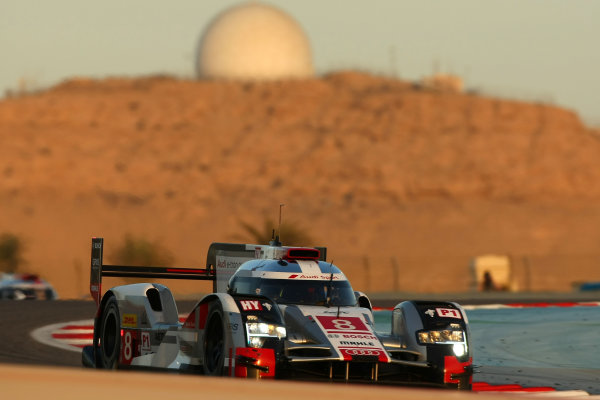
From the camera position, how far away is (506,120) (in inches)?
3359

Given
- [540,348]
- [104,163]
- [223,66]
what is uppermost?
[223,66]

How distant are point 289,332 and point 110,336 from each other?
3346 mm

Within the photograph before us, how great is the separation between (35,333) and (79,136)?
65.2 meters

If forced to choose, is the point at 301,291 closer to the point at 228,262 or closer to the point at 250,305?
the point at 250,305

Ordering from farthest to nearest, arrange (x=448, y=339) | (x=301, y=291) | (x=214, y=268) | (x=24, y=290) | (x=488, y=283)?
(x=488, y=283) → (x=24, y=290) → (x=214, y=268) → (x=301, y=291) → (x=448, y=339)

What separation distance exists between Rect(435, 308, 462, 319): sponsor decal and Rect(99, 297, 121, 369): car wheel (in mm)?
3905

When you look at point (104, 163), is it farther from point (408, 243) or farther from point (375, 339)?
point (375, 339)

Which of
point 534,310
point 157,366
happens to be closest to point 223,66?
point 534,310

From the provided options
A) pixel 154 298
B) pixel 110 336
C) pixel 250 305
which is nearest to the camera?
pixel 250 305

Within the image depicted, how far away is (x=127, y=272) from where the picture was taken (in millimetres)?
13977

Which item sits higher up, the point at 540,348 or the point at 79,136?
the point at 79,136

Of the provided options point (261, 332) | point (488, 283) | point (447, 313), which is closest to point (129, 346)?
point (261, 332)

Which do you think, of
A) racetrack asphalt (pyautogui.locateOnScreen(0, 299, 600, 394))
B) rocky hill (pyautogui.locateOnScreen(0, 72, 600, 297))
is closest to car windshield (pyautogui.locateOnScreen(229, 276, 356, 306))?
racetrack asphalt (pyautogui.locateOnScreen(0, 299, 600, 394))

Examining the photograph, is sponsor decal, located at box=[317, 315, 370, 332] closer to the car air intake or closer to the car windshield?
the car windshield
